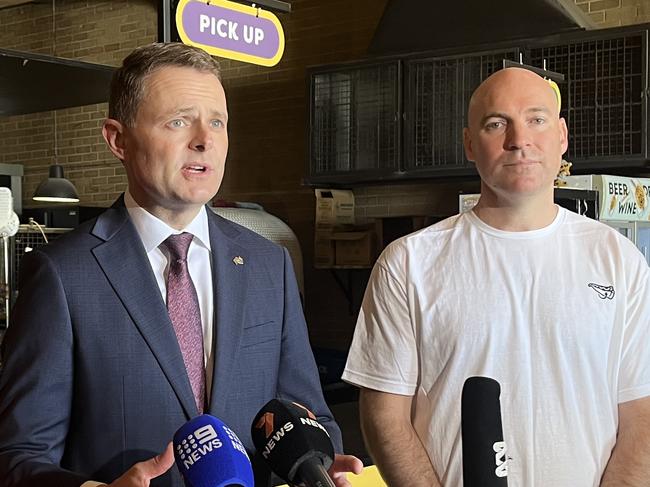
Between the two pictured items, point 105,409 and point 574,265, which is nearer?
point 105,409

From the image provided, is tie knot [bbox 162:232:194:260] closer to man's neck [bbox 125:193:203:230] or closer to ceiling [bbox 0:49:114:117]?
man's neck [bbox 125:193:203:230]

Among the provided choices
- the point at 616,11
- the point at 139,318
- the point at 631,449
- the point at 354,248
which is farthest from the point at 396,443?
the point at 354,248

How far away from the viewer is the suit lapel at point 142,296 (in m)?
1.50

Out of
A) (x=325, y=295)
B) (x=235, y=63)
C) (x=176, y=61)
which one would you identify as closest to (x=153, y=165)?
(x=176, y=61)

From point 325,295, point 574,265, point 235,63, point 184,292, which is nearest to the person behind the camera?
point 184,292

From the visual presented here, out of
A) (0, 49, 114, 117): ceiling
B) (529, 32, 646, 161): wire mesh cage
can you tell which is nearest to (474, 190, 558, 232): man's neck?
(529, 32, 646, 161): wire mesh cage

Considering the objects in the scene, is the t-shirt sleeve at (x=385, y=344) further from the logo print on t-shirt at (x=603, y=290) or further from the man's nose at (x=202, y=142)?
the man's nose at (x=202, y=142)

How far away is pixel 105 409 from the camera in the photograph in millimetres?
1462

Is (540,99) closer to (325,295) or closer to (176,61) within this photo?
(176,61)

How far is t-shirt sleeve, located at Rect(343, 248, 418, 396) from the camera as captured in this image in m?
2.02

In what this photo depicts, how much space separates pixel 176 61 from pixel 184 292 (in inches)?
14.9

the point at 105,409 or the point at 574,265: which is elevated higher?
the point at 574,265

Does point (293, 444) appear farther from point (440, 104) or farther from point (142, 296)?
point (440, 104)

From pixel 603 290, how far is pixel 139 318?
989mm
